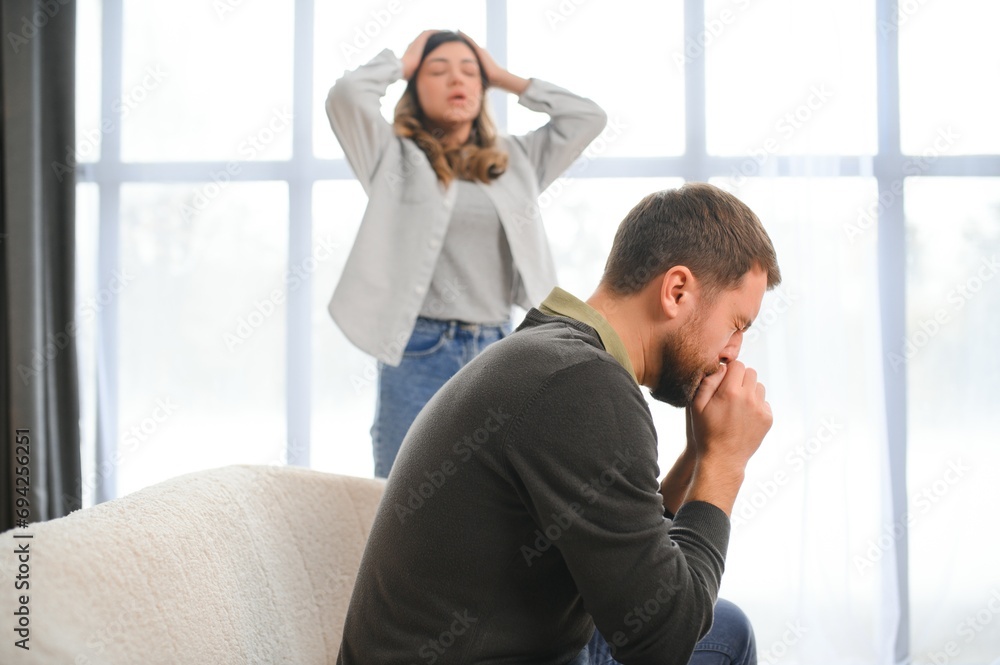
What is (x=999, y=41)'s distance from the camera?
2.48 meters

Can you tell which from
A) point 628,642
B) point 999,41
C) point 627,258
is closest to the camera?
point 628,642

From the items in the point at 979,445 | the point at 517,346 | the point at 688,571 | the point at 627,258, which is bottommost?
the point at 979,445

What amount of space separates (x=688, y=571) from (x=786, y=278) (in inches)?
72.5

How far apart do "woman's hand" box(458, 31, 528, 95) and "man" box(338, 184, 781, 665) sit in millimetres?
1163

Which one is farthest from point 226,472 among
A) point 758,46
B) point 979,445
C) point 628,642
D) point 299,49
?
point 979,445

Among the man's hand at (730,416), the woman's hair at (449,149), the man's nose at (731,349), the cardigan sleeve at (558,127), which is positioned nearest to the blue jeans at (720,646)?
the man's hand at (730,416)

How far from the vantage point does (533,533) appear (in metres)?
0.87

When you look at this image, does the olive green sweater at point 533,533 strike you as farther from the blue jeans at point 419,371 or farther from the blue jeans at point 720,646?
the blue jeans at point 419,371

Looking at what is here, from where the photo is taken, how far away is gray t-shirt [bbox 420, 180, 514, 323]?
6.31 feet

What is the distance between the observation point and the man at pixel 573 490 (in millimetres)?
810

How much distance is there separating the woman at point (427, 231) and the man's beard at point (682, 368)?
886mm

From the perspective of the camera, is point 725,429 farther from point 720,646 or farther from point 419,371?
point 419,371

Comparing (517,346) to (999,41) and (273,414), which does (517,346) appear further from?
(999,41)

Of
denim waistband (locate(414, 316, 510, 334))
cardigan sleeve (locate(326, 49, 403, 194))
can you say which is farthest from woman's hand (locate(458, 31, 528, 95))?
denim waistband (locate(414, 316, 510, 334))
